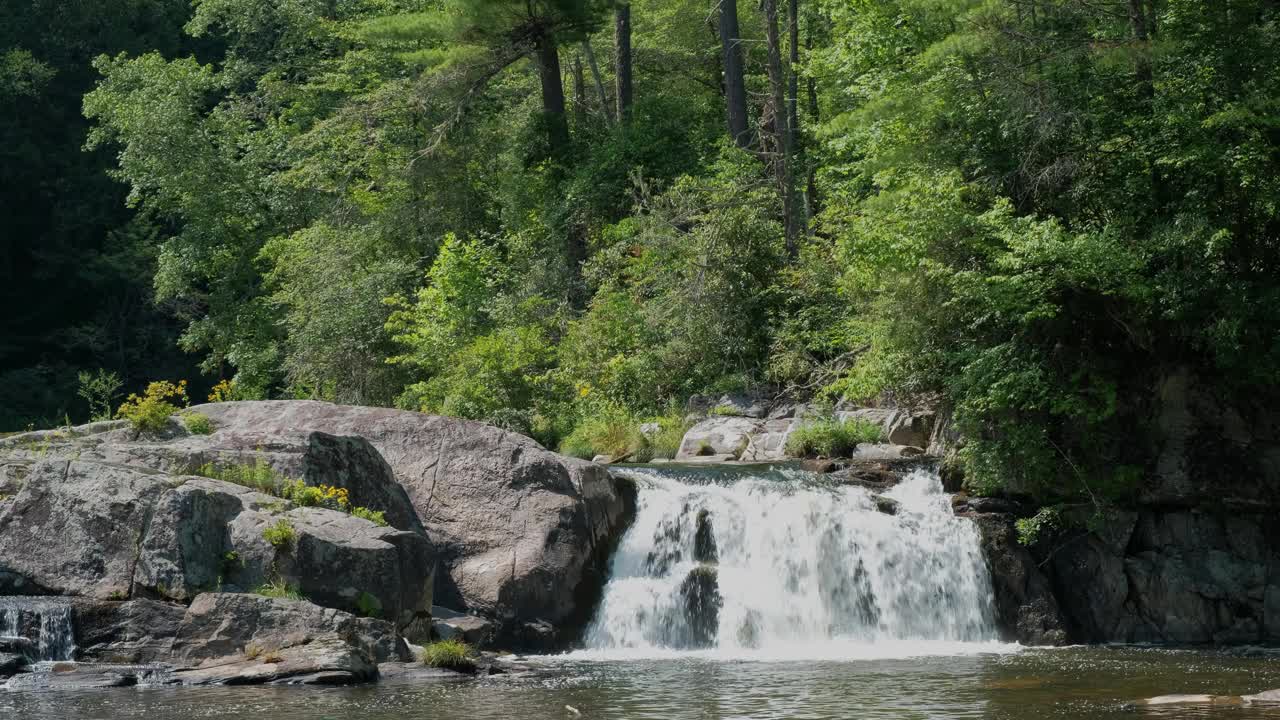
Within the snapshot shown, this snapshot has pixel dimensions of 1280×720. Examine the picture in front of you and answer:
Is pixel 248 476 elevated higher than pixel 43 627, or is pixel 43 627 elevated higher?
pixel 248 476

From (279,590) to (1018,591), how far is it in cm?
857

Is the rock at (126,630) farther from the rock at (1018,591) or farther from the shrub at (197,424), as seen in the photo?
the rock at (1018,591)

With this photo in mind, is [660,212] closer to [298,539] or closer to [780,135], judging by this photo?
[780,135]

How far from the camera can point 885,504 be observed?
17.4 meters

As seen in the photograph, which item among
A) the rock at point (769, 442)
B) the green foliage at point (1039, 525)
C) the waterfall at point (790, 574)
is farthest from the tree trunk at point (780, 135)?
the green foliage at point (1039, 525)

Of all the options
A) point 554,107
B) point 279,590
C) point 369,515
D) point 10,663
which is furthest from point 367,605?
point 554,107

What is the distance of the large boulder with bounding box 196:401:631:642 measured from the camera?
15.7 meters

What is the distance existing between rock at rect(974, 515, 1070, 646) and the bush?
12.2 feet

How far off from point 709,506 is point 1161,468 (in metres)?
5.69

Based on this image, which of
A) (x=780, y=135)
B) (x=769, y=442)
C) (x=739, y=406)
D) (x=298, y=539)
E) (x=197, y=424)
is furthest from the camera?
(x=780, y=135)

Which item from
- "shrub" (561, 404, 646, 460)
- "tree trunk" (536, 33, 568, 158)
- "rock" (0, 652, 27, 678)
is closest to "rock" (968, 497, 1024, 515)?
"shrub" (561, 404, 646, 460)

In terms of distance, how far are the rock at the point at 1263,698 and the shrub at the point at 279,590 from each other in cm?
817

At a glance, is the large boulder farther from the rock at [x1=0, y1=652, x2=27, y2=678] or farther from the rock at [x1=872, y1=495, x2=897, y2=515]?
the rock at [x1=0, y1=652, x2=27, y2=678]

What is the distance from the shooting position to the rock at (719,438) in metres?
22.1
